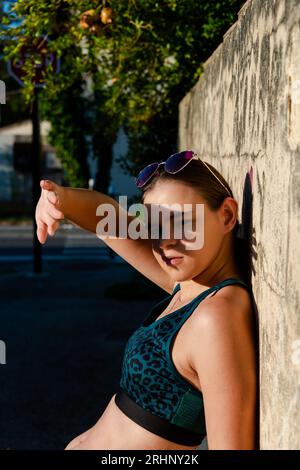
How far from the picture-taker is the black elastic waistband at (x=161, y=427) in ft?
6.57

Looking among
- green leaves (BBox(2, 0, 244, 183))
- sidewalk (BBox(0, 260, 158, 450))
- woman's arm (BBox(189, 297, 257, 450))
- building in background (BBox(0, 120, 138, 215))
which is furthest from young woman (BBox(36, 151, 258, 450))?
building in background (BBox(0, 120, 138, 215))

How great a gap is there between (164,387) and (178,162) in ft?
2.13

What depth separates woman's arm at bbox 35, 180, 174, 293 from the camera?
201cm

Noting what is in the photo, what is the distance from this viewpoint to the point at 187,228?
6.58ft

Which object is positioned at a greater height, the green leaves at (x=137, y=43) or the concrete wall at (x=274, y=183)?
the green leaves at (x=137, y=43)

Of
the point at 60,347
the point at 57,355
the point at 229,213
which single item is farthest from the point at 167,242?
the point at 60,347

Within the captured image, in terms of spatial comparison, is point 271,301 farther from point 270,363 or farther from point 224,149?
point 224,149

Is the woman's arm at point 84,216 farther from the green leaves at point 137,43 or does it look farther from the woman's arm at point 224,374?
the green leaves at point 137,43

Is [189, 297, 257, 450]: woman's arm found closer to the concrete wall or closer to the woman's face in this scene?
the concrete wall

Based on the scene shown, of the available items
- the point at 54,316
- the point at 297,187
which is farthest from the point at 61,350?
the point at 297,187

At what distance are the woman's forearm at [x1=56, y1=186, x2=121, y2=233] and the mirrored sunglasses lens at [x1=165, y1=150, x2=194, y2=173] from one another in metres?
0.32

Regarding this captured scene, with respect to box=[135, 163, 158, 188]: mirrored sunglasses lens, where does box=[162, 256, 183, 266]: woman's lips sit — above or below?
below

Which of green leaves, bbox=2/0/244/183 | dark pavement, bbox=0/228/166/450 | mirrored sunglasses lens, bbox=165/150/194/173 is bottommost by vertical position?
dark pavement, bbox=0/228/166/450

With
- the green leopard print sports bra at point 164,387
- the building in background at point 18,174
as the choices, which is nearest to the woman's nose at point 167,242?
the green leopard print sports bra at point 164,387
